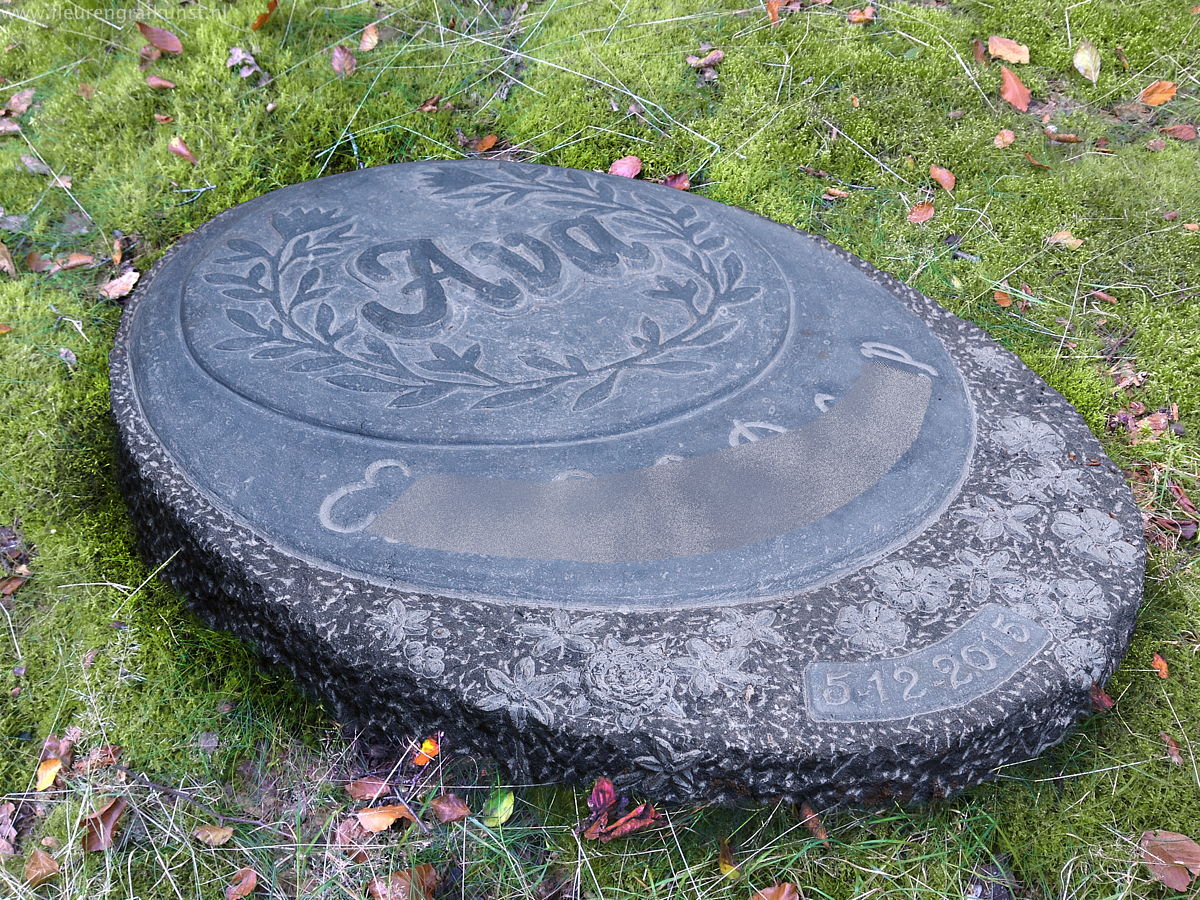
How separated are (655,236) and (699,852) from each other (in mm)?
1505

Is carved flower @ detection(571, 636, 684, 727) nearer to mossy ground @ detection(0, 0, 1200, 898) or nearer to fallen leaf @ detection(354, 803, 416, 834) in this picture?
mossy ground @ detection(0, 0, 1200, 898)

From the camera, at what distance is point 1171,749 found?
189 centimetres

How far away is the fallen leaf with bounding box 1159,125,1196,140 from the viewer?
328cm

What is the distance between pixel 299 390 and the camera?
6.48ft

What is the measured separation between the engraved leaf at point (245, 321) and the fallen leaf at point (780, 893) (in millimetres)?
1572

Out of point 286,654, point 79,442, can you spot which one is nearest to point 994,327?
point 286,654

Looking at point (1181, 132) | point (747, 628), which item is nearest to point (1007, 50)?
point (1181, 132)

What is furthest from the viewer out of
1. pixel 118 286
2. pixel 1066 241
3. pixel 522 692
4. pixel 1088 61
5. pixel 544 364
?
pixel 1088 61

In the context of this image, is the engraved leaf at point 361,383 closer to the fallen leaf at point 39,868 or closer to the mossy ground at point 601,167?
the mossy ground at point 601,167

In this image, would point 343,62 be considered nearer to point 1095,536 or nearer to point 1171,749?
point 1095,536

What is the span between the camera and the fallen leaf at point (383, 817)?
182cm

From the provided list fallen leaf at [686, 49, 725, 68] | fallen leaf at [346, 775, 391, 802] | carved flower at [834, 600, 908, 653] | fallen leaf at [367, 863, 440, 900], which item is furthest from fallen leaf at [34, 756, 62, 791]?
fallen leaf at [686, 49, 725, 68]

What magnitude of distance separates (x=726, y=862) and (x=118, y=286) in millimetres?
2292

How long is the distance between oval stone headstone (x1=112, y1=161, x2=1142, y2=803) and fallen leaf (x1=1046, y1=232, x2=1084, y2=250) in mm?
857
